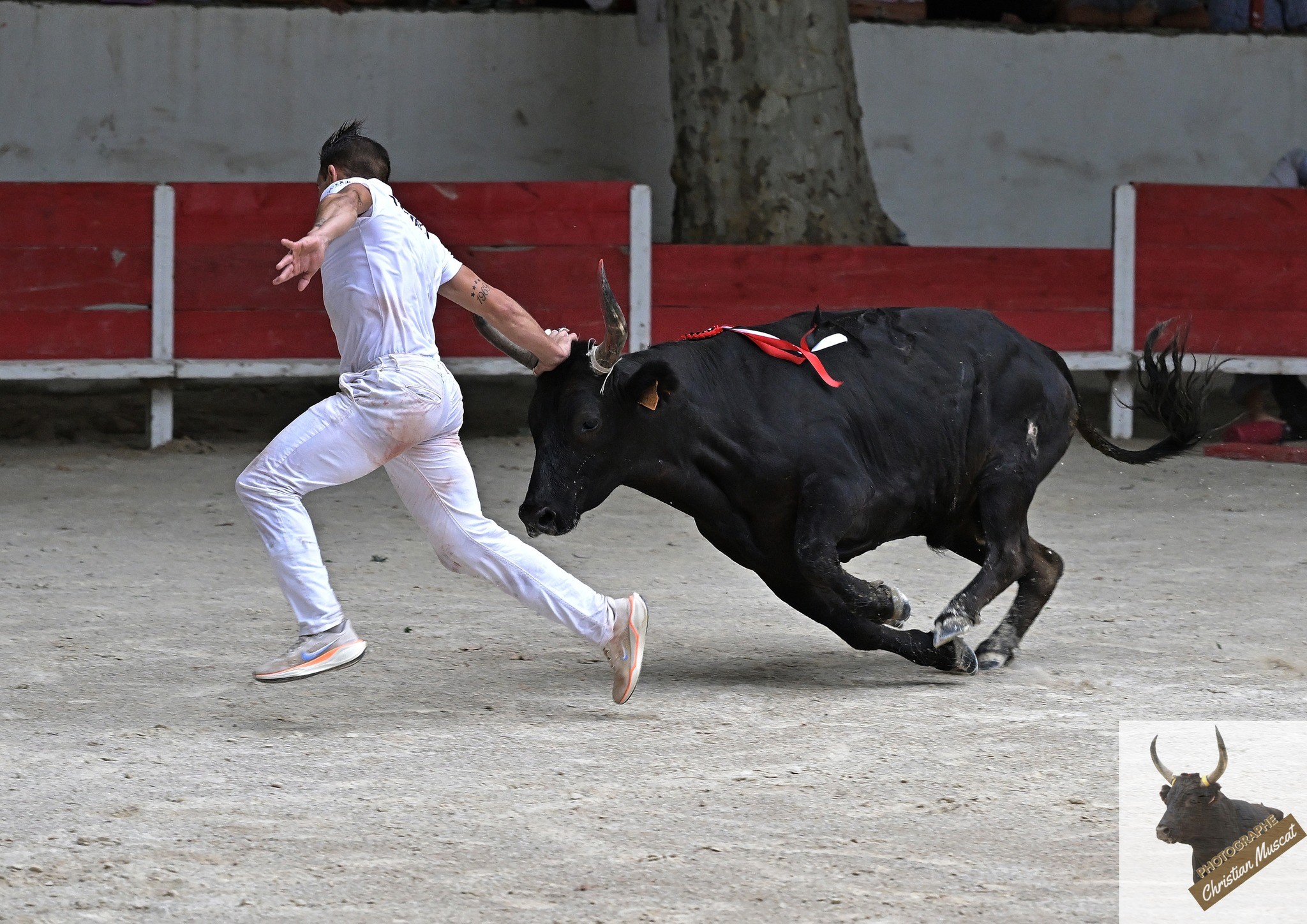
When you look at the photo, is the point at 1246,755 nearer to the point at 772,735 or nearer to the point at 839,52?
the point at 772,735

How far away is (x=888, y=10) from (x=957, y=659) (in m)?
6.86

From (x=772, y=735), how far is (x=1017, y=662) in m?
0.96

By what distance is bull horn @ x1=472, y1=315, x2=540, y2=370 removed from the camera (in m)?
4.06

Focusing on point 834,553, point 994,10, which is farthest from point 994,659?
point 994,10

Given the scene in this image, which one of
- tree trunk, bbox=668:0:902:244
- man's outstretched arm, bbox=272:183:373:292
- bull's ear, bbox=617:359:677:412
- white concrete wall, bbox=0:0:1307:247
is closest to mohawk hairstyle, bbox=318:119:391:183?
man's outstretched arm, bbox=272:183:373:292

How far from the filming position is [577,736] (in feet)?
11.8

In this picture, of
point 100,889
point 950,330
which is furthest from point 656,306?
point 100,889

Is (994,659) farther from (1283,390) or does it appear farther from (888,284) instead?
(1283,390)

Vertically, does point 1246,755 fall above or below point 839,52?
below

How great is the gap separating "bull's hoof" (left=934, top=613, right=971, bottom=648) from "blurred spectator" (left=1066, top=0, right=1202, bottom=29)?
7.13 m

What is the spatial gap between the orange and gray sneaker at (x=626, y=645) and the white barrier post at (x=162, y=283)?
4.68 m

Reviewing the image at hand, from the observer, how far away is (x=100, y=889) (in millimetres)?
2617

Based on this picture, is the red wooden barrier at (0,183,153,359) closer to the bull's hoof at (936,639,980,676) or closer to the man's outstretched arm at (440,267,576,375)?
the man's outstretched arm at (440,267,576,375)

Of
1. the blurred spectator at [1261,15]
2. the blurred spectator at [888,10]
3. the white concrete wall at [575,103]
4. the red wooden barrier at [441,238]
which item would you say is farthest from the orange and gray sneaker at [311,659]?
the blurred spectator at [1261,15]
